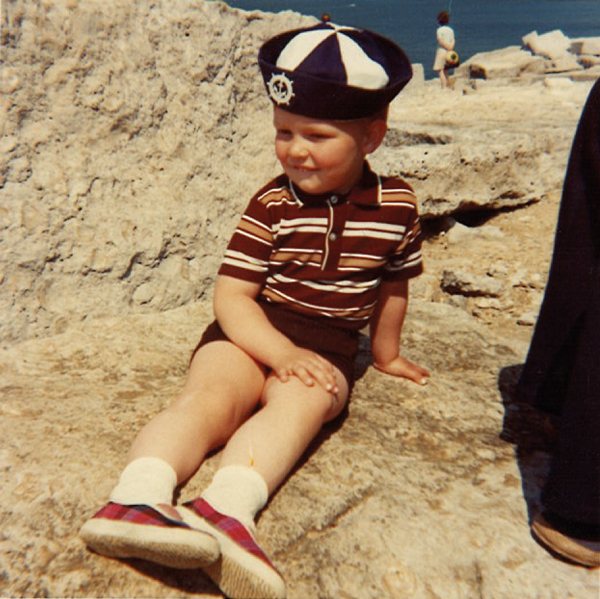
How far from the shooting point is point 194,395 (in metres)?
1.89

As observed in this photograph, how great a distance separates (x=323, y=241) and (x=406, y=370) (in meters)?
0.61

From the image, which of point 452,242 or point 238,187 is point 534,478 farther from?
point 452,242

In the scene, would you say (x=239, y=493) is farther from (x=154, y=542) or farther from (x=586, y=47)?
(x=586, y=47)

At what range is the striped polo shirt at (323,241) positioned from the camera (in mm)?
2137

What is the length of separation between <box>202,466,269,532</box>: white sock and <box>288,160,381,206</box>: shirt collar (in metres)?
0.88

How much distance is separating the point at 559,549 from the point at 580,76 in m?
10.1

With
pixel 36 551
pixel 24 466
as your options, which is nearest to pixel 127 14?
pixel 24 466

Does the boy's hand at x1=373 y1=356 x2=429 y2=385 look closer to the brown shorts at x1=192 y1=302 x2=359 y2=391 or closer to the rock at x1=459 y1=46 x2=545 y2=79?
the brown shorts at x1=192 y1=302 x2=359 y2=391

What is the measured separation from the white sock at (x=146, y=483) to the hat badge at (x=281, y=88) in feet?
3.39

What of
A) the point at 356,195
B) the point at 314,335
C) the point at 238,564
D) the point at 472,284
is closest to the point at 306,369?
the point at 314,335

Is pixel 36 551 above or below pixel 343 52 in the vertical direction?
below

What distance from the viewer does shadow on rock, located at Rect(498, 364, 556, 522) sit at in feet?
6.27

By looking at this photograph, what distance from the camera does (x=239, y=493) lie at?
1596 millimetres

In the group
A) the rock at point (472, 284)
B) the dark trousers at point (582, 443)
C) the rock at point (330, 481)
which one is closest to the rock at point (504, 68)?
the rock at point (472, 284)
